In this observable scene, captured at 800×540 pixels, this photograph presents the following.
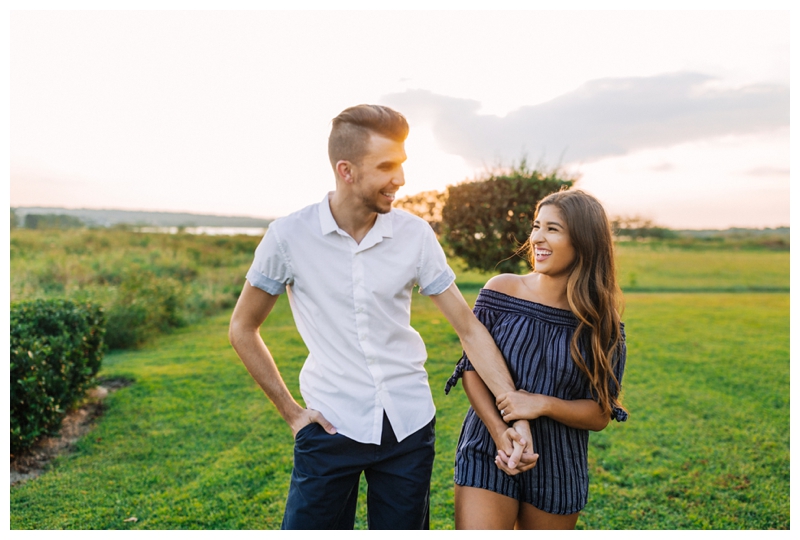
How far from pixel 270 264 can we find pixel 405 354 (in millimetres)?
639

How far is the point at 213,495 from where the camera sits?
429cm

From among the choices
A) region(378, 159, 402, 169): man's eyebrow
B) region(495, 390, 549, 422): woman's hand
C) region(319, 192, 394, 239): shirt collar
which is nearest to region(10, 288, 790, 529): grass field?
region(495, 390, 549, 422): woman's hand

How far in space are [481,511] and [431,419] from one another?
406 millimetres

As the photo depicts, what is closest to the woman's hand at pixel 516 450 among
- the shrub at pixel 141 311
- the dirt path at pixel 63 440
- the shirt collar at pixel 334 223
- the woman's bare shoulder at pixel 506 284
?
the woman's bare shoulder at pixel 506 284

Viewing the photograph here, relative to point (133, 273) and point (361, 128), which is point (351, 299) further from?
point (133, 273)

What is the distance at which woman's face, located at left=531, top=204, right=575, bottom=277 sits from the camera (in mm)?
2328

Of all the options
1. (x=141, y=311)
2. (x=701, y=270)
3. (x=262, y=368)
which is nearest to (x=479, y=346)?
(x=262, y=368)

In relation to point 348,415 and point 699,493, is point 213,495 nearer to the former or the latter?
point 348,415

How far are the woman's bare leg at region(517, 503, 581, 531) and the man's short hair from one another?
158cm

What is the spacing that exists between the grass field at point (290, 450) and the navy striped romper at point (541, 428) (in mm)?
1818

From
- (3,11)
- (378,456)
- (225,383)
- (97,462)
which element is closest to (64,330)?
(97,462)

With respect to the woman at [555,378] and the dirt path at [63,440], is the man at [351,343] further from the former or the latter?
the dirt path at [63,440]

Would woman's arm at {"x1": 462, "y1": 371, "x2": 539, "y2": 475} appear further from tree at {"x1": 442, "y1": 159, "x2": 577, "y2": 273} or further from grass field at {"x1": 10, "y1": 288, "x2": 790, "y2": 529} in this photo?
tree at {"x1": 442, "y1": 159, "x2": 577, "y2": 273}

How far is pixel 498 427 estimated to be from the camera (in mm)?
2266
